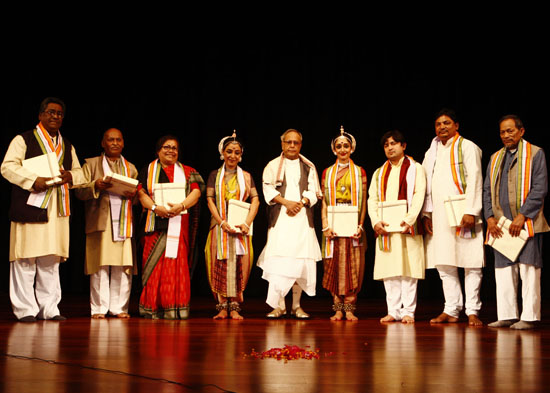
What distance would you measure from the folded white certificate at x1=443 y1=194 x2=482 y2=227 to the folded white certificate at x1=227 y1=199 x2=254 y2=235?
60.9 inches

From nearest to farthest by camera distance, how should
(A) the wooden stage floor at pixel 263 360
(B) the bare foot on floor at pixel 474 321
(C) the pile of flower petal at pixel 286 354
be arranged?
(A) the wooden stage floor at pixel 263 360 < (C) the pile of flower petal at pixel 286 354 < (B) the bare foot on floor at pixel 474 321

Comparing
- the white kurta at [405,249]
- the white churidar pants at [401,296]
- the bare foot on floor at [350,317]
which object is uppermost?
the white kurta at [405,249]

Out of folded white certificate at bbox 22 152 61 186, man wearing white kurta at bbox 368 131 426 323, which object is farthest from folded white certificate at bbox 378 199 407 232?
folded white certificate at bbox 22 152 61 186

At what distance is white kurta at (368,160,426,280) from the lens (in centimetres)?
475

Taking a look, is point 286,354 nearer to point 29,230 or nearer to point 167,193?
point 167,193

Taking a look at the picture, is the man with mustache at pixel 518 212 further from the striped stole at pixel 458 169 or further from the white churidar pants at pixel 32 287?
the white churidar pants at pixel 32 287

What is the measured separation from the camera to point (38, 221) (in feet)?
15.0

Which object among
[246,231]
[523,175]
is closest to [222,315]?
[246,231]

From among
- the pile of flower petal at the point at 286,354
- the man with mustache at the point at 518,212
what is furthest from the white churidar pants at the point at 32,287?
the man with mustache at the point at 518,212

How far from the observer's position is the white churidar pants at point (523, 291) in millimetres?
4285

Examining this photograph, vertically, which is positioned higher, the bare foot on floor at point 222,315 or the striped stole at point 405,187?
the striped stole at point 405,187

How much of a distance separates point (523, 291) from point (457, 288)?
0.50 meters

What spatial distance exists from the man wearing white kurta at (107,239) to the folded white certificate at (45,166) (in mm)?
316

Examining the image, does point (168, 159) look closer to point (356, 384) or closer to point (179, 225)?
point (179, 225)
